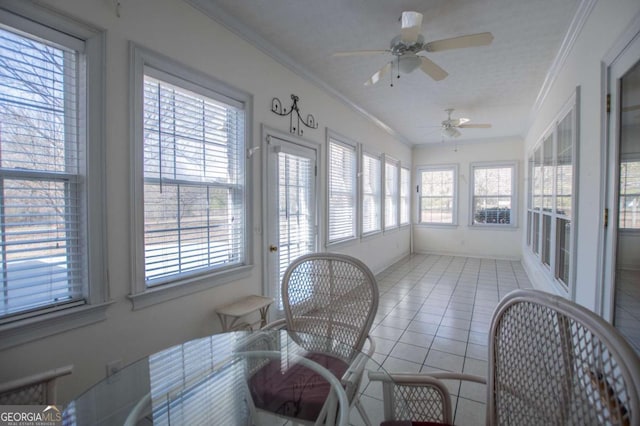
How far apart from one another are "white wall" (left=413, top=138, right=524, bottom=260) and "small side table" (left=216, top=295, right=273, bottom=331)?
616 centimetres

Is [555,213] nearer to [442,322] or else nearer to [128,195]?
[442,322]

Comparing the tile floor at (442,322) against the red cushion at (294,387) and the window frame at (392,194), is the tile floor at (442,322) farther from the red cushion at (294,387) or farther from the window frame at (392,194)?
the window frame at (392,194)

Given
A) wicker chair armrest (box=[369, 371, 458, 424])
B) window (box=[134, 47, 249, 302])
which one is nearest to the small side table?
window (box=[134, 47, 249, 302])

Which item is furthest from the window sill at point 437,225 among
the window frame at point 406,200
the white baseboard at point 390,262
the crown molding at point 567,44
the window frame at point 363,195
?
the crown molding at point 567,44

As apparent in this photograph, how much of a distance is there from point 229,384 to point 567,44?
150 inches

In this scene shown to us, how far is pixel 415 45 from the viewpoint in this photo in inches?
93.5

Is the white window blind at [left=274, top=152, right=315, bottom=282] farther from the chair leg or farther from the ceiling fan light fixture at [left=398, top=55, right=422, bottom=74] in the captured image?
the chair leg

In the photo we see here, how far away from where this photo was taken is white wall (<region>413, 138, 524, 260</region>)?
6.73m

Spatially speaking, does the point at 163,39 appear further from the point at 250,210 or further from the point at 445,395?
the point at 445,395

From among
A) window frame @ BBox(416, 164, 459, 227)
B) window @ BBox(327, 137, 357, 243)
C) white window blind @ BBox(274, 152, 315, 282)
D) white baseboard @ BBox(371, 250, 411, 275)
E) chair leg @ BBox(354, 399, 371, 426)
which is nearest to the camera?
chair leg @ BBox(354, 399, 371, 426)

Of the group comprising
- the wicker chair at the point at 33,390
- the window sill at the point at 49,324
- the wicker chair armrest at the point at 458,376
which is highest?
the window sill at the point at 49,324

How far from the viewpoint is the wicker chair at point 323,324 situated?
54.6 inches

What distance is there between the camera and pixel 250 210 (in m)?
2.63

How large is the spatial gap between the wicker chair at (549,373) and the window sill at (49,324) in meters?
1.51
